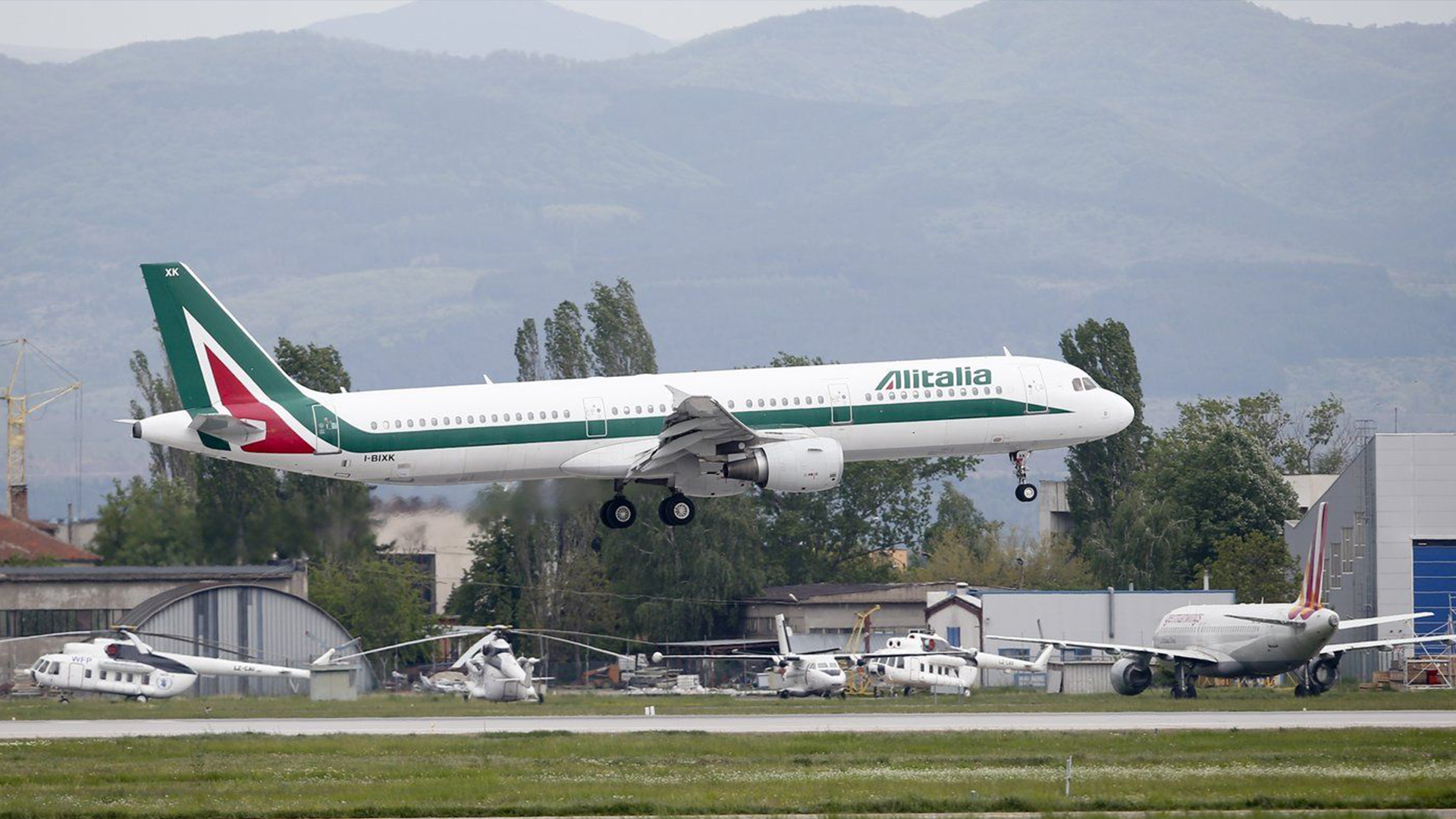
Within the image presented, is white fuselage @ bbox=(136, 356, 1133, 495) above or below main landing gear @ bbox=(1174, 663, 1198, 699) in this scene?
above

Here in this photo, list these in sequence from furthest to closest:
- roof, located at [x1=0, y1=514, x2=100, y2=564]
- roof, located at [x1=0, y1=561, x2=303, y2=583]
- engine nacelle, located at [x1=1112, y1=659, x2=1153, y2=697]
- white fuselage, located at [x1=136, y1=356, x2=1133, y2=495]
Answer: roof, located at [x1=0, y1=514, x2=100, y2=564], roof, located at [x1=0, y1=561, x2=303, y2=583], engine nacelle, located at [x1=1112, y1=659, x2=1153, y2=697], white fuselage, located at [x1=136, y1=356, x2=1133, y2=495]

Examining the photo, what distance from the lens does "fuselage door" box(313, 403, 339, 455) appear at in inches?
2135

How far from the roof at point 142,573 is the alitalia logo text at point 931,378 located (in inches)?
1109

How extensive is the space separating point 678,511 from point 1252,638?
65.0 feet

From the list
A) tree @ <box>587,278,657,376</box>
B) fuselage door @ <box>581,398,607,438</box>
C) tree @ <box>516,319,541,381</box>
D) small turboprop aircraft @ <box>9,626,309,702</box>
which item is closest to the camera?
fuselage door @ <box>581,398,607,438</box>

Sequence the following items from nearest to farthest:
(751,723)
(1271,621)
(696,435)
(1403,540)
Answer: (751,723) → (696,435) → (1271,621) → (1403,540)

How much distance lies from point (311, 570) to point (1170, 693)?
3766cm

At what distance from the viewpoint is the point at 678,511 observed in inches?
2276

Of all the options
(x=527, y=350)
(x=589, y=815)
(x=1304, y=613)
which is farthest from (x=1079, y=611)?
(x=589, y=815)

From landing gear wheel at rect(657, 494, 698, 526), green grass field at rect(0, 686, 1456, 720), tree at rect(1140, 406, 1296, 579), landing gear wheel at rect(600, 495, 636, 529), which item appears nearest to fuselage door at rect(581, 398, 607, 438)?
landing gear wheel at rect(600, 495, 636, 529)

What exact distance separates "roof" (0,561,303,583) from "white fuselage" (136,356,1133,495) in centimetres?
2086

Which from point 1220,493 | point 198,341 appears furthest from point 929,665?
point 1220,493

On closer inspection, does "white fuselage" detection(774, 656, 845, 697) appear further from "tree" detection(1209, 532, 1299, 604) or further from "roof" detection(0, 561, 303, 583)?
"tree" detection(1209, 532, 1299, 604)

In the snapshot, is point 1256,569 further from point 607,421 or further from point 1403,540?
point 607,421
